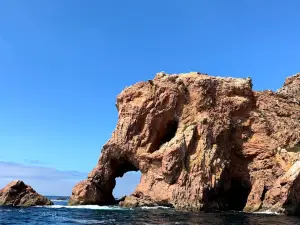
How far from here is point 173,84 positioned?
53.5 m

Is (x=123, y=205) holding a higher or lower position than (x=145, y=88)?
lower

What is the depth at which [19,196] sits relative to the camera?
53625mm

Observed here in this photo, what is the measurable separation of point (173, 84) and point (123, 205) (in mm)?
18265

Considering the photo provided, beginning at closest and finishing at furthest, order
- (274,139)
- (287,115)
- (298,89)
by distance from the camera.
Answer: (274,139), (287,115), (298,89)

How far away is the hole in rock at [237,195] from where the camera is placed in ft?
171

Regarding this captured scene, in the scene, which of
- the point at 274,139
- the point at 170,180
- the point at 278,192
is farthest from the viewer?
the point at 274,139

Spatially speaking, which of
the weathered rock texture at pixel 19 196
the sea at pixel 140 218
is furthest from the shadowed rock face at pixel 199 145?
the weathered rock texture at pixel 19 196

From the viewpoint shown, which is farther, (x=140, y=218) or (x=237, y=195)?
(x=237, y=195)

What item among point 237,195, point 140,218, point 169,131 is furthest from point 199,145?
point 140,218

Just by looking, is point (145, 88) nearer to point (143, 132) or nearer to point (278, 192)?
point (143, 132)

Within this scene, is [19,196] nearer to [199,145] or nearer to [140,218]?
[140,218]

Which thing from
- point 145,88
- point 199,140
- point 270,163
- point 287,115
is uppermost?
point 145,88

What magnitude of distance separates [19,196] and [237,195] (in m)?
31.6

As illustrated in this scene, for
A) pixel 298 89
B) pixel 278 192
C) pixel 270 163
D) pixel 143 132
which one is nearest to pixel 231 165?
pixel 270 163
